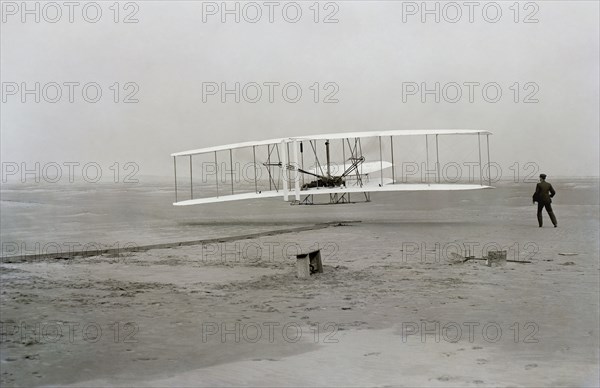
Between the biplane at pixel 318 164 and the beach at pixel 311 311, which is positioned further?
the biplane at pixel 318 164

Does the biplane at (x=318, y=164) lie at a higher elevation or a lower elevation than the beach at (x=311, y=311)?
higher

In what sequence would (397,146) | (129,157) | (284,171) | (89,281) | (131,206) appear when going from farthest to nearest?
1. (131,206)
2. (397,146)
3. (284,171)
4. (129,157)
5. (89,281)

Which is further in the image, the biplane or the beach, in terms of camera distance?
the biplane

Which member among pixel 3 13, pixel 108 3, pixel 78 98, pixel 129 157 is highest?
pixel 108 3

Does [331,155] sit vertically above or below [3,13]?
below

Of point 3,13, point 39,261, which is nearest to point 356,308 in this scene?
point 39,261

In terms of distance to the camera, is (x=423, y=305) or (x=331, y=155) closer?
(x=423, y=305)

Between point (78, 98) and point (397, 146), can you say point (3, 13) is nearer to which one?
point (78, 98)

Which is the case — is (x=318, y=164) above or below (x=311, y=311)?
above
